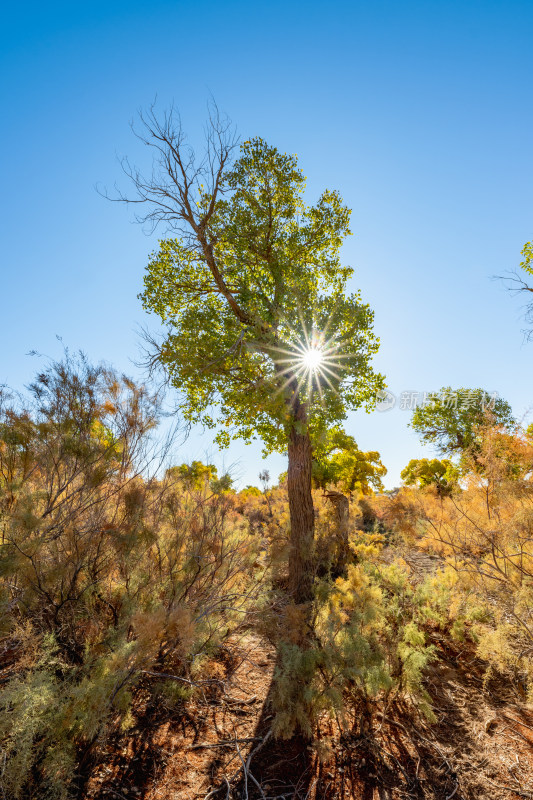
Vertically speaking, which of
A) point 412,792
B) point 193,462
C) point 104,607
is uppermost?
point 193,462

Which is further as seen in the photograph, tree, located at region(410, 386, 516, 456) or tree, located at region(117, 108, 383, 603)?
tree, located at region(410, 386, 516, 456)

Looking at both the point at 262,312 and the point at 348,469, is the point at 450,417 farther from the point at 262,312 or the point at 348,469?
the point at 262,312

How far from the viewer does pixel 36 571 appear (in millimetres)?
2723

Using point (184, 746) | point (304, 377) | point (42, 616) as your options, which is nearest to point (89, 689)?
point (42, 616)

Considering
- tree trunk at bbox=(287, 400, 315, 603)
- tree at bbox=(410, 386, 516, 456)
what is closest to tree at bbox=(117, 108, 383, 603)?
tree trunk at bbox=(287, 400, 315, 603)

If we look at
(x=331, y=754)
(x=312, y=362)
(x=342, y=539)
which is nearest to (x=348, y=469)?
(x=342, y=539)

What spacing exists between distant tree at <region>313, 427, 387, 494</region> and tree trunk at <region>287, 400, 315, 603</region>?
128 inches

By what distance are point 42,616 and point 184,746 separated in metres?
1.50

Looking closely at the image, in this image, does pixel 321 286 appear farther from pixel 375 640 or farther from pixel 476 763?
pixel 476 763

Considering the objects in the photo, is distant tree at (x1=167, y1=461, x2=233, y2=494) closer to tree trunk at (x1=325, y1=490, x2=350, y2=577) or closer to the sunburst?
the sunburst

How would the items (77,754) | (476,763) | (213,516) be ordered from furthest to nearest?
(213,516) → (476,763) → (77,754)

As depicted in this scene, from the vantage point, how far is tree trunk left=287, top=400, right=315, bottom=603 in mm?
6105

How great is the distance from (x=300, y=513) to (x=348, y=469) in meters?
9.33

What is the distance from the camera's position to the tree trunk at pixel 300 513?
611 centimetres
